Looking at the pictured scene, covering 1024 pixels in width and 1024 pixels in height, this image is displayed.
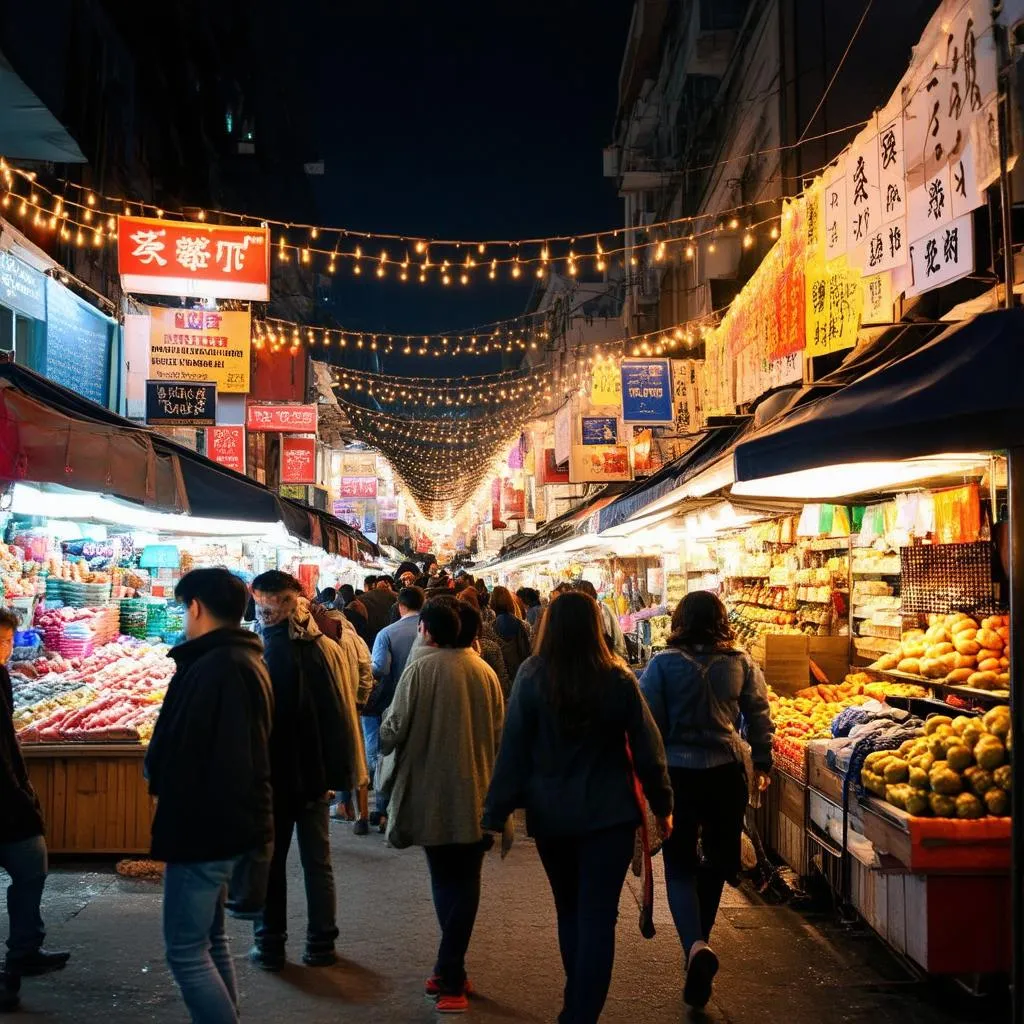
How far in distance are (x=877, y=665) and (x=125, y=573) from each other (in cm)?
882

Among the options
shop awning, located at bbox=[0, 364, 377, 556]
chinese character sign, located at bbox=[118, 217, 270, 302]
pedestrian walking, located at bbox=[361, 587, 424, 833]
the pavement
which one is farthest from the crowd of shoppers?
chinese character sign, located at bbox=[118, 217, 270, 302]

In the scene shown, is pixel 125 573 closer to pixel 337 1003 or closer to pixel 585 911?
pixel 337 1003

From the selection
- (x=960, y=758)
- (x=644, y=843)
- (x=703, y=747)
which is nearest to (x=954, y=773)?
(x=960, y=758)

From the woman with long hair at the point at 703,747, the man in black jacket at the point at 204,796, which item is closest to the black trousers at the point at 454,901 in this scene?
the woman with long hair at the point at 703,747

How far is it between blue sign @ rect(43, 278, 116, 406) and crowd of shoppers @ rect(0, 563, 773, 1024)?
8942 millimetres

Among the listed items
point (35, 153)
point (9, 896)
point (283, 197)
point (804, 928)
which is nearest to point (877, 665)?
point (804, 928)

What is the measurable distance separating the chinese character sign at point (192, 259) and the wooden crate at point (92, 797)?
612cm

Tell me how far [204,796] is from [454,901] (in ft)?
5.81

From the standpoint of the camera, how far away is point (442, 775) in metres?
5.21

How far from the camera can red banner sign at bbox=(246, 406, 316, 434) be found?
64.3 feet

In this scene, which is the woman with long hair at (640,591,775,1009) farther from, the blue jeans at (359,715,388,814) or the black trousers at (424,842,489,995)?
the blue jeans at (359,715,388,814)

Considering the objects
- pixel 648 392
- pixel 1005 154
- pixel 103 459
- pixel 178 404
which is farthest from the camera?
pixel 648 392

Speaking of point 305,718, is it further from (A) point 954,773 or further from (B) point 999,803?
(B) point 999,803

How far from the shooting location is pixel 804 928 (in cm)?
648
